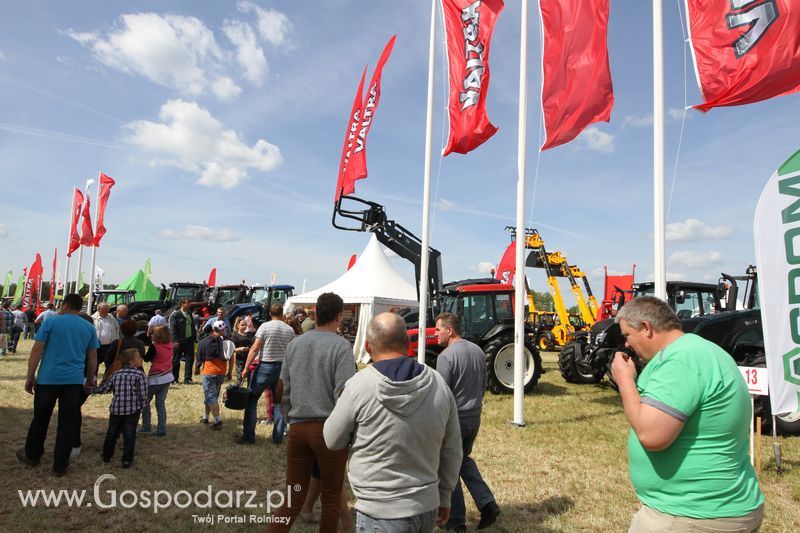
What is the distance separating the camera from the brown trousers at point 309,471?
282cm

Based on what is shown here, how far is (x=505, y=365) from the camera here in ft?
31.2

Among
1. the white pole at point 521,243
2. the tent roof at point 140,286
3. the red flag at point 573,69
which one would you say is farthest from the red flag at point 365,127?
the tent roof at point 140,286

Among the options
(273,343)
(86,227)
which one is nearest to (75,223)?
(86,227)

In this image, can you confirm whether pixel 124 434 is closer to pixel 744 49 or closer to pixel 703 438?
pixel 703 438

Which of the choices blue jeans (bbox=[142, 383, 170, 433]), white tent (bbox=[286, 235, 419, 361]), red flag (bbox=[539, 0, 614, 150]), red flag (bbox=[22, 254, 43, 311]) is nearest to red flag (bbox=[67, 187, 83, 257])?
white tent (bbox=[286, 235, 419, 361])

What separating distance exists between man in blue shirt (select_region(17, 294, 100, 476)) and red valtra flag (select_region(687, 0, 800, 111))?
21.1ft

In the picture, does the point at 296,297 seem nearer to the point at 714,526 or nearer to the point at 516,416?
the point at 516,416

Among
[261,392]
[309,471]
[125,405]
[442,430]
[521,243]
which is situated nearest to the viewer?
[442,430]

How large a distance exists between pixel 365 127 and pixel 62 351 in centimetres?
631

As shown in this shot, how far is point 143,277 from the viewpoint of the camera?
23.7 m

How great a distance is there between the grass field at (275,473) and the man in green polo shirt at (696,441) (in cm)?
228

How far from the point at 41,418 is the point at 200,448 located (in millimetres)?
1648

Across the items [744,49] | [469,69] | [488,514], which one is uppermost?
[469,69]

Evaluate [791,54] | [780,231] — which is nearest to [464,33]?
[791,54]
